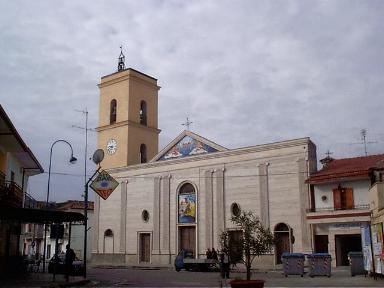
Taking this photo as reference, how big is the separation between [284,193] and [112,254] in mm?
18798

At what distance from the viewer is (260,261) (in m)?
38.3

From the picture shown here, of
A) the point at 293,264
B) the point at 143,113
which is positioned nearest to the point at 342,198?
the point at 293,264

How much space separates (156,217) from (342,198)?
1732 centimetres

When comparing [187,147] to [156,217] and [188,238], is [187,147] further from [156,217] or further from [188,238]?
[188,238]

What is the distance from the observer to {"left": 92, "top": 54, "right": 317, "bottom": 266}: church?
1505 inches

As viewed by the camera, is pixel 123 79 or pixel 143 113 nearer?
pixel 123 79

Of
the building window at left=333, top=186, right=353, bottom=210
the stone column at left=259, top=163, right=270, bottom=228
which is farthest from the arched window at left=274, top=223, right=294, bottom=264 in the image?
the building window at left=333, top=186, right=353, bottom=210

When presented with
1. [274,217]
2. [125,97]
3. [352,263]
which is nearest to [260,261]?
[274,217]

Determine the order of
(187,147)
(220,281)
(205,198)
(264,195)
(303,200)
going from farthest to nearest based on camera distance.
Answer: (187,147) → (205,198) → (264,195) → (303,200) → (220,281)

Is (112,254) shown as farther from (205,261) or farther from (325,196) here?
(325,196)

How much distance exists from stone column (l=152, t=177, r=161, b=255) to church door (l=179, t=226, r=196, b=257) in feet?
7.96

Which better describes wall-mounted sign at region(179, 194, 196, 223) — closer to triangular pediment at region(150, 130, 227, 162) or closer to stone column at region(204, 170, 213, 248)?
stone column at region(204, 170, 213, 248)

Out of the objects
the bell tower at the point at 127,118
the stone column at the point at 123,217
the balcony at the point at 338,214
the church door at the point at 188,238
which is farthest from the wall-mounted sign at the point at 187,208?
the balcony at the point at 338,214

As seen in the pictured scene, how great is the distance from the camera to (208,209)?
42.2 metres
